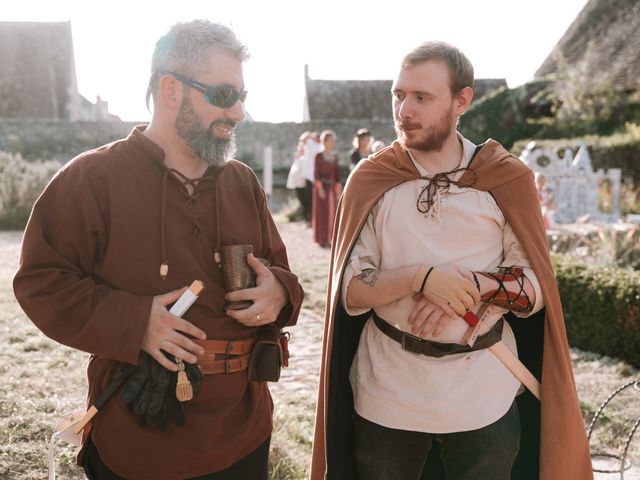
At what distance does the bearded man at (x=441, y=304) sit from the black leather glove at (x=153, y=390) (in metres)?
0.71

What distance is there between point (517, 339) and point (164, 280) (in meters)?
1.40

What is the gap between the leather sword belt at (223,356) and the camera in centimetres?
223

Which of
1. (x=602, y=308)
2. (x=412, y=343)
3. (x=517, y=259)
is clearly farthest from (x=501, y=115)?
(x=412, y=343)

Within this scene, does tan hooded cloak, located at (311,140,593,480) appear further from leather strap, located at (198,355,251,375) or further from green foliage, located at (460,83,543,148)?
green foliage, located at (460,83,543,148)

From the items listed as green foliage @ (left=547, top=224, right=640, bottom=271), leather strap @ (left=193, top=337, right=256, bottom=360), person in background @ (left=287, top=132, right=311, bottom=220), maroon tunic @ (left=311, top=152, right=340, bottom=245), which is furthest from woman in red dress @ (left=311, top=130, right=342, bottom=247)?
leather strap @ (left=193, top=337, right=256, bottom=360)

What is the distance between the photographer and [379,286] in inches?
97.9

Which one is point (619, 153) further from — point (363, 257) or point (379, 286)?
point (379, 286)

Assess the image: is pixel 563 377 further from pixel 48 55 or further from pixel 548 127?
pixel 48 55

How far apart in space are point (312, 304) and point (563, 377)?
5.92 m

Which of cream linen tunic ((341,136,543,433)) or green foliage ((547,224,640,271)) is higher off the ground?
cream linen tunic ((341,136,543,433))

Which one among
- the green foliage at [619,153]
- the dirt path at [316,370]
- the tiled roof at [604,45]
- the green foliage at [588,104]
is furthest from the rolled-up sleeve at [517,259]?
the tiled roof at [604,45]

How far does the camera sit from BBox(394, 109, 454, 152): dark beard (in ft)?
8.43

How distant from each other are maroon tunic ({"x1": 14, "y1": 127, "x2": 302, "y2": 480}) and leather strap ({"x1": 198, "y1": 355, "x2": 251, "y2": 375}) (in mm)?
21

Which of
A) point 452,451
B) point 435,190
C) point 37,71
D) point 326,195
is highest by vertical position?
point 37,71
